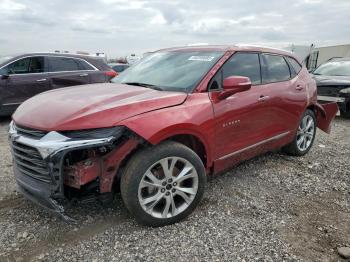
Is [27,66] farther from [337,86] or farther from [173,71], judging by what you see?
[337,86]

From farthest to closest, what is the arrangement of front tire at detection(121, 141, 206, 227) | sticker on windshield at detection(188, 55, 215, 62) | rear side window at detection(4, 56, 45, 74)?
rear side window at detection(4, 56, 45, 74), sticker on windshield at detection(188, 55, 215, 62), front tire at detection(121, 141, 206, 227)

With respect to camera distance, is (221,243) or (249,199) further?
(249,199)

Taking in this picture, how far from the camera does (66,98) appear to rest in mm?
3326

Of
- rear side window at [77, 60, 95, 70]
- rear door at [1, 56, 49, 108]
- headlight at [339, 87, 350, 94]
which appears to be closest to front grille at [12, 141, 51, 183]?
rear door at [1, 56, 49, 108]

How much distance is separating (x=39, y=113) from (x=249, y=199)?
2.40 m

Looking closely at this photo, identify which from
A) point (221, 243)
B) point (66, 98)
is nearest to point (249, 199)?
point (221, 243)

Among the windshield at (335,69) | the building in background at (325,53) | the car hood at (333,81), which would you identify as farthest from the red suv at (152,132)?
the building in background at (325,53)

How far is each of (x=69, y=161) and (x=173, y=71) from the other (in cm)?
169

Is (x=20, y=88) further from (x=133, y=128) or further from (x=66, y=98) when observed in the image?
(x=133, y=128)

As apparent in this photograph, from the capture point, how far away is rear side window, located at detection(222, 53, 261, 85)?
3926 millimetres

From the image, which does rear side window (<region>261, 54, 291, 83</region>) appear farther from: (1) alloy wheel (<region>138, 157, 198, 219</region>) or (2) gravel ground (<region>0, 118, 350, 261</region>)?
(1) alloy wheel (<region>138, 157, 198, 219</region>)

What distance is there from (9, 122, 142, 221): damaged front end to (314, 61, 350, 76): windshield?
29.0 ft

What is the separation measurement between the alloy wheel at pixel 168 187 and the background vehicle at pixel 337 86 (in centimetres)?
612

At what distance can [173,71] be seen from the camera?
397cm
